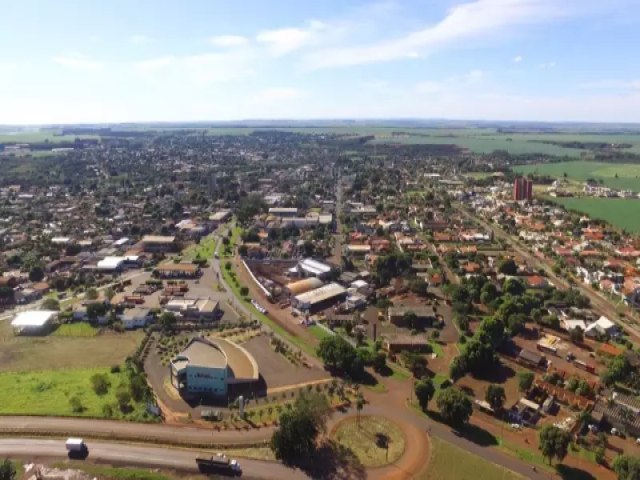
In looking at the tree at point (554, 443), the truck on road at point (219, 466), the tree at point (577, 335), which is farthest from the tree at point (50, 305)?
the tree at point (577, 335)

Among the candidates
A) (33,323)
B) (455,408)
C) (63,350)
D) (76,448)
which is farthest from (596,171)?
(76,448)

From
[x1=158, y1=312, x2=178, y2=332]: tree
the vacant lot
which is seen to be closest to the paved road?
the vacant lot

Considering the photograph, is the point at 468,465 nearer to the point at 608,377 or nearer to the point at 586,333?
the point at 608,377

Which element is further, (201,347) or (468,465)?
(201,347)

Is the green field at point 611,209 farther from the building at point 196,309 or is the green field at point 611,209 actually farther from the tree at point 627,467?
the building at point 196,309

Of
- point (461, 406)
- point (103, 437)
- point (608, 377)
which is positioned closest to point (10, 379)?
point (103, 437)
